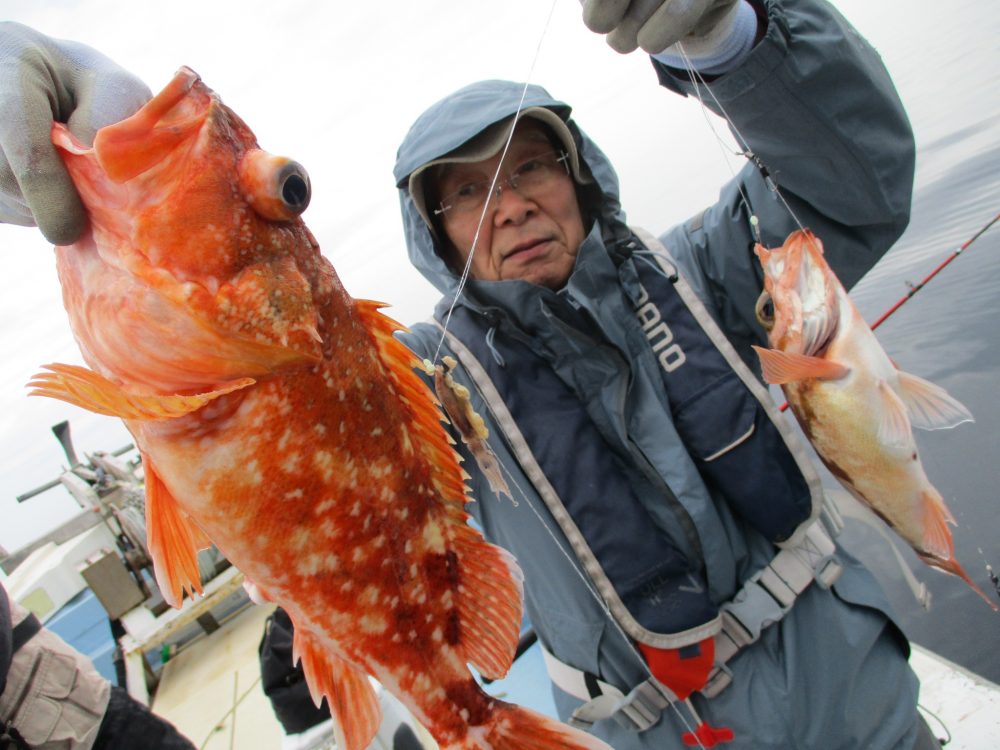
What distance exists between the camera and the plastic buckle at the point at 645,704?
2160mm

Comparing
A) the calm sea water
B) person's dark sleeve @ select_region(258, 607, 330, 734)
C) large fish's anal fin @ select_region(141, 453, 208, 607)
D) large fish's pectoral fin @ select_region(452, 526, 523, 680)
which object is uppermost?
large fish's anal fin @ select_region(141, 453, 208, 607)

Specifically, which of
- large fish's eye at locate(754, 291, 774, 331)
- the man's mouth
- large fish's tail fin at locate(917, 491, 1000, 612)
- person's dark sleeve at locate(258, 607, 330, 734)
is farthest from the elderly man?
person's dark sleeve at locate(258, 607, 330, 734)

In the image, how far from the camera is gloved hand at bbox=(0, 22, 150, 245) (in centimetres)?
118

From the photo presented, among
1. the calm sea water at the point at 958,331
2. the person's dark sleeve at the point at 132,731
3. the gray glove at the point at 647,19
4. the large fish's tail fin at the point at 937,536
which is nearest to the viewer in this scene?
the gray glove at the point at 647,19

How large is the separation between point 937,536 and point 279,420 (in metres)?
2.37

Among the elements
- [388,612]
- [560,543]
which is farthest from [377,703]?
[560,543]

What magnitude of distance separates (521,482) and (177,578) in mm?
1258

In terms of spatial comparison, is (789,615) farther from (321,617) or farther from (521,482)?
(321,617)

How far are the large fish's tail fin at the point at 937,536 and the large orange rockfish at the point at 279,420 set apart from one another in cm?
151

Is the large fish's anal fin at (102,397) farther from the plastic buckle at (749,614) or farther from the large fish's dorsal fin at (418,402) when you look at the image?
the plastic buckle at (749,614)

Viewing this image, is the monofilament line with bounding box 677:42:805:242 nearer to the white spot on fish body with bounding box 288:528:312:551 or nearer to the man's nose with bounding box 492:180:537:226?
the man's nose with bounding box 492:180:537:226

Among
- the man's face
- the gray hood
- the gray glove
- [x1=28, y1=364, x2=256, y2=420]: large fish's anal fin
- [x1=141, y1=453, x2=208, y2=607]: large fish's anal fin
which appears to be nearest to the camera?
[x1=28, y1=364, x2=256, y2=420]: large fish's anal fin

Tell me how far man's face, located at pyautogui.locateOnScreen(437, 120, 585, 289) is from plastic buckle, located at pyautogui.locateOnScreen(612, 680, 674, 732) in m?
1.70

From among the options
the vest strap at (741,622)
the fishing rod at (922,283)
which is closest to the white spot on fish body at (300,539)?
the vest strap at (741,622)
